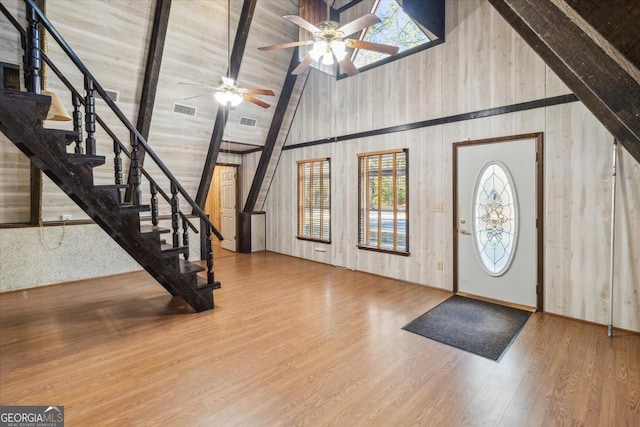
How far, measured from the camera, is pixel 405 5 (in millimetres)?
4008

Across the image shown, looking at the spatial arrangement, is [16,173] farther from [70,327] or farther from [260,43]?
[260,43]

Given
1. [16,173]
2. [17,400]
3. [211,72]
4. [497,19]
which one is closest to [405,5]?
[497,19]

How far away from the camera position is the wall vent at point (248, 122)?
6.21 m

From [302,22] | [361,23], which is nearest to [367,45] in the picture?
[361,23]

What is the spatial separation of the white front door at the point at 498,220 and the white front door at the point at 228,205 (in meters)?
5.50

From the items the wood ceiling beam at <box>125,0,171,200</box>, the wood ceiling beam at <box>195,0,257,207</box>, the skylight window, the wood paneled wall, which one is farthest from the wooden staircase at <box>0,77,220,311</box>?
the skylight window

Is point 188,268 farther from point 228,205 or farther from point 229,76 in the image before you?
point 228,205

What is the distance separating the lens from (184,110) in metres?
5.28

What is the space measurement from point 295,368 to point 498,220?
322 centimetres

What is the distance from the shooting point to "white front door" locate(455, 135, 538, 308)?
3.90 meters

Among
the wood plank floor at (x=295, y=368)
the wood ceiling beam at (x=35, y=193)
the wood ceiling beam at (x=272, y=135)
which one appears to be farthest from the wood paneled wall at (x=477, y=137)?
the wood ceiling beam at (x=35, y=193)

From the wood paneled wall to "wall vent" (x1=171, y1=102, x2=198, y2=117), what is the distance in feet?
7.73

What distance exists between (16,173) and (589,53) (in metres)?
6.14

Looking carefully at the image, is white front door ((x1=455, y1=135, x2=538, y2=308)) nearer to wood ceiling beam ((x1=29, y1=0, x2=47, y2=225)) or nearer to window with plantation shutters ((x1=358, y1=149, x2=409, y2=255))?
window with plantation shutters ((x1=358, y1=149, x2=409, y2=255))
